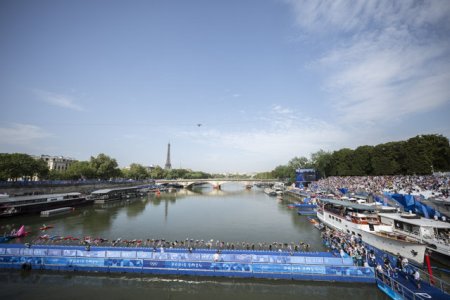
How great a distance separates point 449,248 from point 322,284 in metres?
14.1

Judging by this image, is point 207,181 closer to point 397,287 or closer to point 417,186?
point 417,186

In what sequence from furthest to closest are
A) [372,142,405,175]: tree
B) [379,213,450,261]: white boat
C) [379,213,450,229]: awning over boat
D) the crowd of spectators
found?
[372,142,405,175]: tree, the crowd of spectators, [379,213,450,229]: awning over boat, [379,213,450,261]: white boat

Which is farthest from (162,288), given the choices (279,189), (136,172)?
(136,172)

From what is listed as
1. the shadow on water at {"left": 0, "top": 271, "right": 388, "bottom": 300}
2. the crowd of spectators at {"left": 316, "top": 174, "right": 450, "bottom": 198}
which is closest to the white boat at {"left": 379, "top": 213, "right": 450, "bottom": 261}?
the shadow on water at {"left": 0, "top": 271, "right": 388, "bottom": 300}

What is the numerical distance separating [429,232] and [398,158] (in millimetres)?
Answer: 65229

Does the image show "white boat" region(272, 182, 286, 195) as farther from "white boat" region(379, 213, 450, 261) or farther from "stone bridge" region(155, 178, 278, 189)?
"white boat" region(379, 213, 450, 261)

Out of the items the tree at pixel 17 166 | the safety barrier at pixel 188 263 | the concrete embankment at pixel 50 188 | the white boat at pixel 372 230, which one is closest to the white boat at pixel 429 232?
the white boat at pixel 372 230

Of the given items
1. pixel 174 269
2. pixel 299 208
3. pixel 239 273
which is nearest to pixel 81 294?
pixel 174 269

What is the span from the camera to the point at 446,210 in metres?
34.8

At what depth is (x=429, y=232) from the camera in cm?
2553

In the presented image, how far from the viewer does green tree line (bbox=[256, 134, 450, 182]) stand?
69.1 meters

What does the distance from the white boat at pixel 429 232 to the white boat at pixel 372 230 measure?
1.25m

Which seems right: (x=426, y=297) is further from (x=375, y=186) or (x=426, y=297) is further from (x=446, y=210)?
(x=375, y=186)

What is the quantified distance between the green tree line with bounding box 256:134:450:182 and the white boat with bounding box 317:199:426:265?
1804 inches
